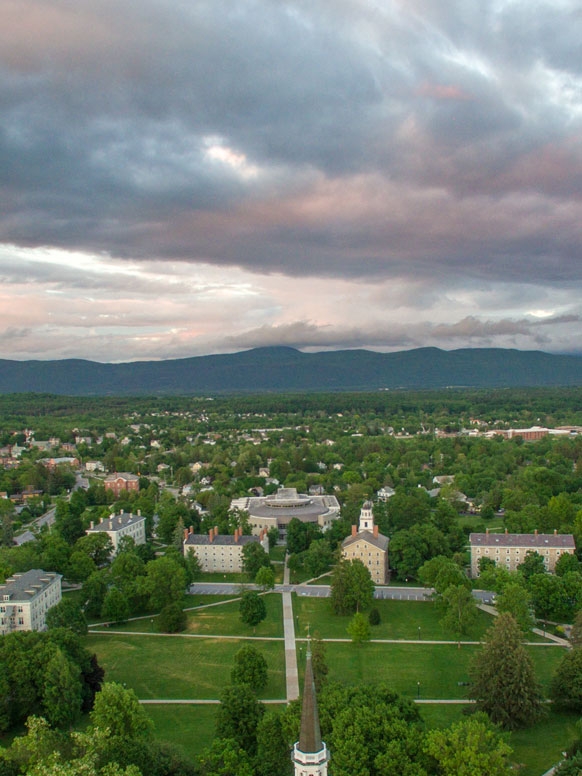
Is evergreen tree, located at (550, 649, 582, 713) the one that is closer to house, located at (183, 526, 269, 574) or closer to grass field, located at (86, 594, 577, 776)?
grass field, located at (86, 594, 577, 776)

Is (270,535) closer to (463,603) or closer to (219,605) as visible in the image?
(219,605)

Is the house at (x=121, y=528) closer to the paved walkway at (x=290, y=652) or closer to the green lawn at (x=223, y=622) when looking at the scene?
the green lawn at (x=223, y=622)

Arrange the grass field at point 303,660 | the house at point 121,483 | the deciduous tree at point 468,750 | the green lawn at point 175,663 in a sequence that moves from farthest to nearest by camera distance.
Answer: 1. the house at point 121,483
2. the green lawn at point 175,663
3. the grass field at point 303,660
4. the deciduous tree at point 468,750

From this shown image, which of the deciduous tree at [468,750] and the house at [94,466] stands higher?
the deciduous tree at [468,750]

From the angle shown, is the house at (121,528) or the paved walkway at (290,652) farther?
the house at (121,528)

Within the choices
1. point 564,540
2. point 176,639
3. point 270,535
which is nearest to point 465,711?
point 176,639

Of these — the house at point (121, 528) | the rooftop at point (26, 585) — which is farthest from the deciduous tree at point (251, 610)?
the house at point (121, 528)

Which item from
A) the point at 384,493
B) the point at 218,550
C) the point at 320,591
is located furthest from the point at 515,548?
the point at 384,493
